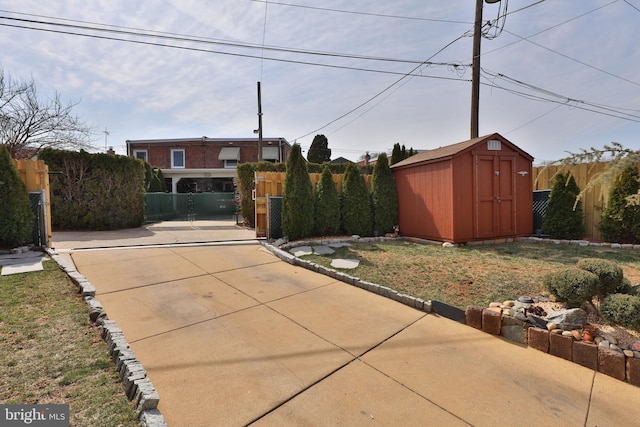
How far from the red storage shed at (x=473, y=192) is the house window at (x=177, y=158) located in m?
21.0

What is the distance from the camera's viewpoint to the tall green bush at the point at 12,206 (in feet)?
19.1

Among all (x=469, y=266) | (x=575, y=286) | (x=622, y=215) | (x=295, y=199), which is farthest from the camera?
(x=295, y=199)

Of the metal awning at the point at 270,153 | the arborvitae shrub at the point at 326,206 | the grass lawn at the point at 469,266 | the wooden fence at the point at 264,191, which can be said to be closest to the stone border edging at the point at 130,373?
the grass lawn at the point at 469,266

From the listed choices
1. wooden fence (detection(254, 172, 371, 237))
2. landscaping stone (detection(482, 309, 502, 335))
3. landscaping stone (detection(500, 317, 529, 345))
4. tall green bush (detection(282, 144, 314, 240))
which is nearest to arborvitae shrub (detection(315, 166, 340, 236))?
tall green bush (detection(282, 144, 314, 240))

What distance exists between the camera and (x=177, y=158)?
24266mm

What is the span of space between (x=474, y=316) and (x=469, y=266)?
76.3 inches

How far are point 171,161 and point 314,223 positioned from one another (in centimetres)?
2028

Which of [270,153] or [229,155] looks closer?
[229,155]

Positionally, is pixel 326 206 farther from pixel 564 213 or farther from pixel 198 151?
pixel 198 151

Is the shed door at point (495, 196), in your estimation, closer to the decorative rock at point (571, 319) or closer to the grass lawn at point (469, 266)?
the grass lawn at point (469, 266)

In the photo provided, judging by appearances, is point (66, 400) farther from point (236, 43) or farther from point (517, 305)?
point (236, 43)

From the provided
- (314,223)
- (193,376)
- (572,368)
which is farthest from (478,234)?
(193,376)

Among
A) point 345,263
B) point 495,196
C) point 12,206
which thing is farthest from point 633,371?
point 12,206

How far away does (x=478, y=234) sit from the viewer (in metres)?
7.40
